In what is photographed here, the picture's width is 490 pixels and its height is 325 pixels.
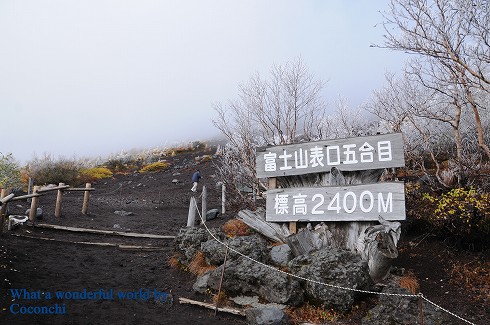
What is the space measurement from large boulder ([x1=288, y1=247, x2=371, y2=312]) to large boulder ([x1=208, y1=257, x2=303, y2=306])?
0.27 metres

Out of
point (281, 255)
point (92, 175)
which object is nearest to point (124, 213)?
point (281, 255)

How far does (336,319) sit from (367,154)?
2.99m

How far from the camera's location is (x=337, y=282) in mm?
5676

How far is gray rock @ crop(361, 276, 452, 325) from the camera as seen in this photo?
4.94 m

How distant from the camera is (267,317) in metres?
5.15

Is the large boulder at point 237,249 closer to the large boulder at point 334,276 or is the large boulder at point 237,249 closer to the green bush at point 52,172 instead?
the large boulder at point 334,276

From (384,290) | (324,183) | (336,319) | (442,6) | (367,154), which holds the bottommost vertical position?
(336,319)

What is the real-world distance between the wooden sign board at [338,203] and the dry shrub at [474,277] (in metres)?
1.54

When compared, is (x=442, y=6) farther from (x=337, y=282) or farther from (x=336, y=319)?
(x=336, y=319)

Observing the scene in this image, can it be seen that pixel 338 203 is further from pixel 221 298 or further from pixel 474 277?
pixel 221 298

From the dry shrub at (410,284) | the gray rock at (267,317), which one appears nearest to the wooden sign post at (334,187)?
the dry shrub at (410,284)

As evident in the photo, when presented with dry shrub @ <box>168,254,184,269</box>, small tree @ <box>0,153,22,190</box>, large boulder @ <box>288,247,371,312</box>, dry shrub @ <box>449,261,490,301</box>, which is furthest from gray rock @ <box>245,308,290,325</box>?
small tree @ <box>0,153,22,190</box>

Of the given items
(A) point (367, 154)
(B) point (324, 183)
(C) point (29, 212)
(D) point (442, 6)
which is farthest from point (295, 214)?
(C) point (29, 212)

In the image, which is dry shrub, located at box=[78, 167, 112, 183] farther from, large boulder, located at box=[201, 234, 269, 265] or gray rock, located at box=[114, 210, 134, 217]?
large boulder, located at box=[201, 234, 269, 265]
